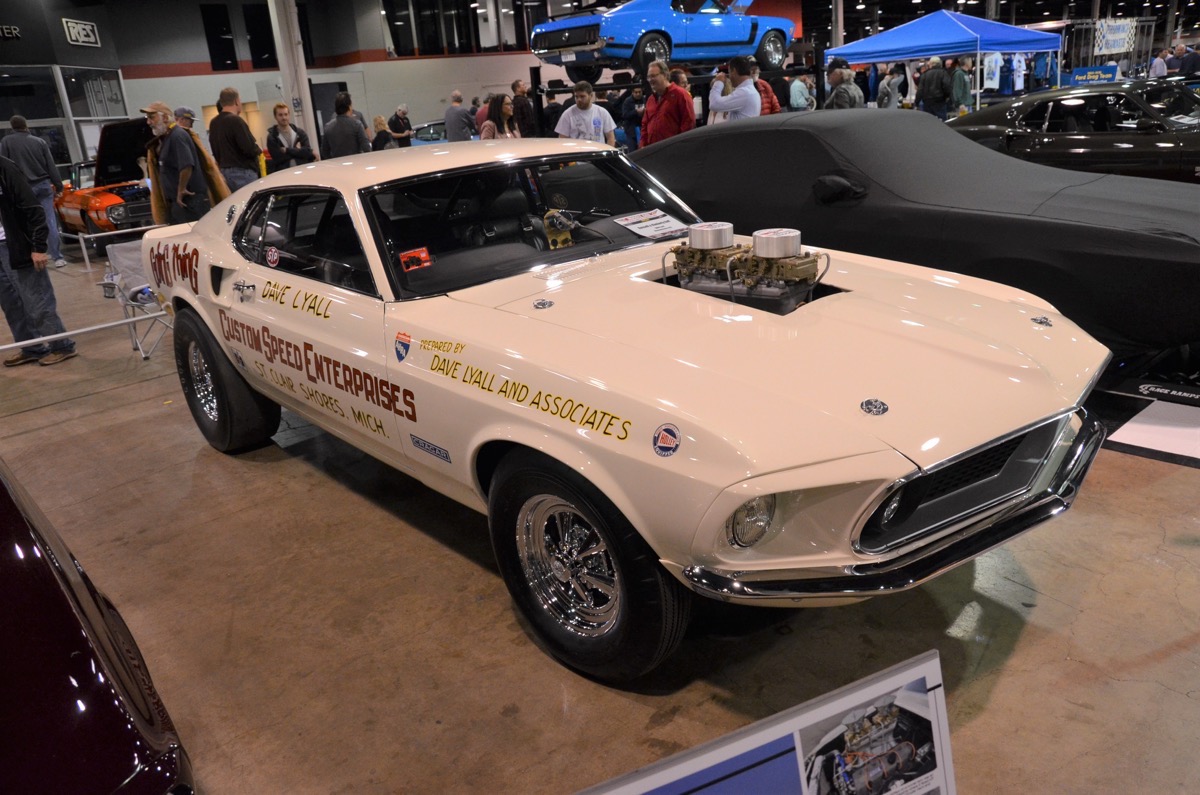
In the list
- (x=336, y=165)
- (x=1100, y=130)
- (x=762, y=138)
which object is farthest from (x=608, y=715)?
(x=1100, y=130)

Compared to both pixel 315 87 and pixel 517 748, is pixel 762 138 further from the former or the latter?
pixel 315 87

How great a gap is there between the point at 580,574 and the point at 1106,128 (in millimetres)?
7529

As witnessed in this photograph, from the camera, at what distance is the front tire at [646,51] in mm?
11312

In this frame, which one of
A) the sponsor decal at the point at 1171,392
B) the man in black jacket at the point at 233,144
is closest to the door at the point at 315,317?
the sponsor decal at the point at 1171,392

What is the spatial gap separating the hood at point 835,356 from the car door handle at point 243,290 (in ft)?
4.04

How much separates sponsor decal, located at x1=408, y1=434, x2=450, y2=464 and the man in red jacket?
598 centimetres

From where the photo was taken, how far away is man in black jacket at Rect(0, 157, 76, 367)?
5.99 meters

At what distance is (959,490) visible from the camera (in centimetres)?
236

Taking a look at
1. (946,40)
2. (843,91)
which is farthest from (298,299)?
(946,40)

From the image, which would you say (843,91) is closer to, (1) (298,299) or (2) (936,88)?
(2) (936,88)

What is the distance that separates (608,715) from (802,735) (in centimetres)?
131

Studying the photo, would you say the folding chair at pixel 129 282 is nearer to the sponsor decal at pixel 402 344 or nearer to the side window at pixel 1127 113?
the sponsor decal at pixel 402 344

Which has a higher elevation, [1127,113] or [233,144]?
[233,144]

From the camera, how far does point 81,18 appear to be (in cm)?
1762
